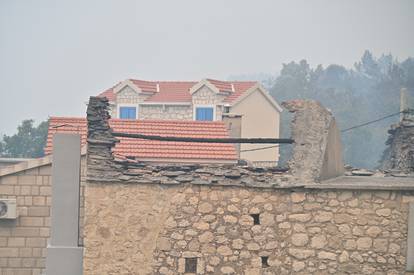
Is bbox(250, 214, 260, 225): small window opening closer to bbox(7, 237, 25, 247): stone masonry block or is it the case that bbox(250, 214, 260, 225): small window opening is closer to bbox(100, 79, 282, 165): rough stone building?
bbox(7, 237, 25, 247): stone masonry block

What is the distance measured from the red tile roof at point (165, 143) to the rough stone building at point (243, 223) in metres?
11.7

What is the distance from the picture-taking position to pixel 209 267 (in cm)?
1150

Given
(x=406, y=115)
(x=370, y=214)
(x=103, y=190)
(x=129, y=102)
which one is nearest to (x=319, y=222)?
(x=370, y=214)

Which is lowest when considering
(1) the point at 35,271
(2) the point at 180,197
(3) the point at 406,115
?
(1) the point at 35,271

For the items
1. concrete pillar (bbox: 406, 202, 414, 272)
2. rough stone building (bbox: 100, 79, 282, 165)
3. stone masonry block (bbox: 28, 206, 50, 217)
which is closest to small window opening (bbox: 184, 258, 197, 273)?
concrete pillar (bbox: 406, 202, 414, 272)

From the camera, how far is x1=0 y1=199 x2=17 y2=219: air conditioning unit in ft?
62.0

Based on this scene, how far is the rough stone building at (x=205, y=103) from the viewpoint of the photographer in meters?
58.8

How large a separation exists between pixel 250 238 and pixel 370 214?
1.49 m

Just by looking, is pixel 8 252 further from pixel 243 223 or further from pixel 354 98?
pixel 354 98

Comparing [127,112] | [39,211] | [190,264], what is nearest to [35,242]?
[39,211]

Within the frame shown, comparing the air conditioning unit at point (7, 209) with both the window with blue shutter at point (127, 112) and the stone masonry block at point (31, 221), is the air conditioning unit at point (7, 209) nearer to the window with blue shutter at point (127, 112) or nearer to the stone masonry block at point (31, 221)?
the stone masonry block at point (31, 221)

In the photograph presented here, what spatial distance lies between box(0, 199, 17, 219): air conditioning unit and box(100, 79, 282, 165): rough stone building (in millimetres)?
37904

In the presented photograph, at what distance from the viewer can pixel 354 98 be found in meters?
121

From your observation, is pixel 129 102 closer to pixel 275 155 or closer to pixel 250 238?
pixel 275 155
